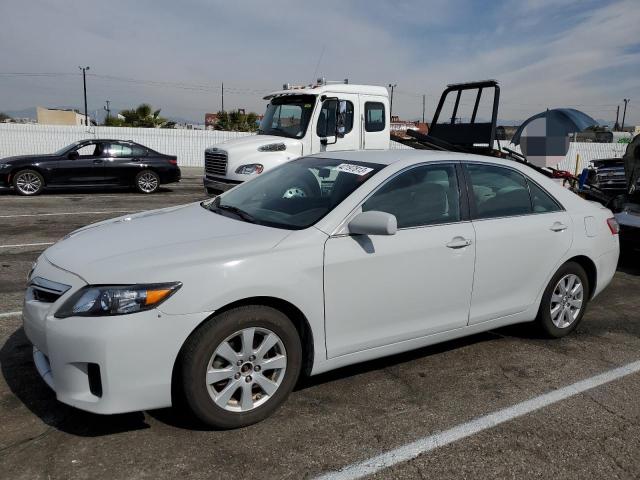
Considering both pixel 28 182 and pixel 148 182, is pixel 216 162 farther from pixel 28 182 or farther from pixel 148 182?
pixel 28 182

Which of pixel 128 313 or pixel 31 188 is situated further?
pixel 31 188

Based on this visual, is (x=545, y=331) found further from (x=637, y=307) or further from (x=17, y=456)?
(x=17, y=456)

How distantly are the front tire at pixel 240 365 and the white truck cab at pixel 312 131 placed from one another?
6.72 metres

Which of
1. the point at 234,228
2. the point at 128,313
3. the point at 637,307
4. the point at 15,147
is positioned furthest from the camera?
A: the point at 15,147

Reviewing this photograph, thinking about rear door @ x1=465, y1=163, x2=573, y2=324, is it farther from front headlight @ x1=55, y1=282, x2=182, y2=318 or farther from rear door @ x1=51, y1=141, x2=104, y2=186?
rear door @ x1=51, y1=141, x2=104, y2=186

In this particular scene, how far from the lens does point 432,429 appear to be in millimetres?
3066

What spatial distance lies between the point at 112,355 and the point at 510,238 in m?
2.77

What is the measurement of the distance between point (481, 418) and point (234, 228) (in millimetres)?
1823

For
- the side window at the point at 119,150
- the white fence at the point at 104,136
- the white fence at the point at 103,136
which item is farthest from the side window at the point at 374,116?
the white fence at the point at 104,136

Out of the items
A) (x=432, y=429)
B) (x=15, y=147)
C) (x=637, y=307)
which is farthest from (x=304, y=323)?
(x=15, y=147)

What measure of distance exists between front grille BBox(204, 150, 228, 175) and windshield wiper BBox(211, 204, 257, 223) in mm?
5948

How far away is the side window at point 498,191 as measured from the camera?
3957mm

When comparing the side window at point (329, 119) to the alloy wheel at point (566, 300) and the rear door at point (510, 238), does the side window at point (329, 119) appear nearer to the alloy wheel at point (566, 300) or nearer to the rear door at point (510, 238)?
the rear door at point (510, 238)

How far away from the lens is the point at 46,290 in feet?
9.44
